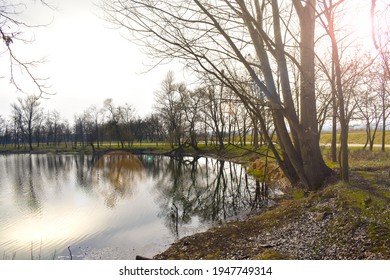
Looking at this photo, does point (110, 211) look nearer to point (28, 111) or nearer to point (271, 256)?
point (28, 111)

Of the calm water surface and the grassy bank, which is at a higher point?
the grassy bank

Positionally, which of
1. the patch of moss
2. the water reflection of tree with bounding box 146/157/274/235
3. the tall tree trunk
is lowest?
the water reflection of tree with bounding box 146/157/274/235

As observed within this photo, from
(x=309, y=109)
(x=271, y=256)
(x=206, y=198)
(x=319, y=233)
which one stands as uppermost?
(x=309, y=109)

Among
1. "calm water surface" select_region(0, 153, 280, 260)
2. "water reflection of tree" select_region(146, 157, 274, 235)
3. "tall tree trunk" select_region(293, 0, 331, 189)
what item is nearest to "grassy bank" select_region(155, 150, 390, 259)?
"tall tree trunk" select_region(293, 0, 331, 189)

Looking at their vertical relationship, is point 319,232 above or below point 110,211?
above

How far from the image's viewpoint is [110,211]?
43.1 ft

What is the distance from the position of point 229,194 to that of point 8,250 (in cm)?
1130

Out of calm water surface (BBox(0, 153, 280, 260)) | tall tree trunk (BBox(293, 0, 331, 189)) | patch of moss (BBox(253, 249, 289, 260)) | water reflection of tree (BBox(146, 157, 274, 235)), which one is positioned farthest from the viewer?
water reflection of tree (BBox(146, 157, 274, 235))

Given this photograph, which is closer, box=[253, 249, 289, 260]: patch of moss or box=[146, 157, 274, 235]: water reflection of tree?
box=[253, 249, 289, 260]: patch of moss

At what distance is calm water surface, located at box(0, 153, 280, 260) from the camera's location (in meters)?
9.13

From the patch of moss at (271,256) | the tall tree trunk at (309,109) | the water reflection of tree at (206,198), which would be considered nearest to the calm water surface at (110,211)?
the water reflection of tree at (206,198)

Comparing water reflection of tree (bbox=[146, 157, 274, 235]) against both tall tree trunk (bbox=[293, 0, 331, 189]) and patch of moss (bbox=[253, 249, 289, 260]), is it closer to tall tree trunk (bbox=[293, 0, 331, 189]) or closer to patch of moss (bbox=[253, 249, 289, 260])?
tall tree trunk (bbox=[293, 0, 331, 189])

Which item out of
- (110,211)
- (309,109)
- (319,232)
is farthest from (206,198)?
(319,232)

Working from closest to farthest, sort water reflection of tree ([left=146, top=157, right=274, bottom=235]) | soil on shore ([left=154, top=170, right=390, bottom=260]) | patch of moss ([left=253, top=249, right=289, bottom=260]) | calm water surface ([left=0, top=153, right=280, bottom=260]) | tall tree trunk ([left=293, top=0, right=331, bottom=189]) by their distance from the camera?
soil on shore ([left=154, top=170, right=390, bottom=260]), patch of moss ([left=253, top=249, right=289, bottom=260]), tall tree trunk ([left=293, top=0, right=331, bottom=189]), calm water surface ([left=0, top=153, right=280, bottom=260]), water reflection of tree ([left=146, top=157, right=274, bottom=235])
